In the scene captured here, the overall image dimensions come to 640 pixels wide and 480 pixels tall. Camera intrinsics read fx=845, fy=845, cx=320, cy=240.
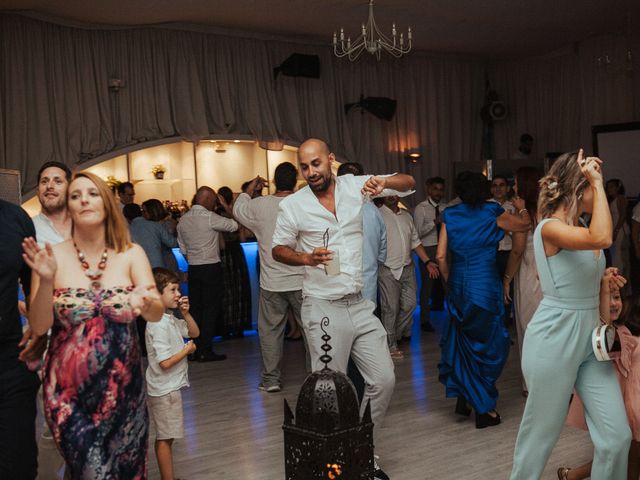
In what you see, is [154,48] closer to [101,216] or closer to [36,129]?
[36,129]

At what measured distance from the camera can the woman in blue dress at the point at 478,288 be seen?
5.17 m

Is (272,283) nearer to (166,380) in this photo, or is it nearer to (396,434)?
(396,434)

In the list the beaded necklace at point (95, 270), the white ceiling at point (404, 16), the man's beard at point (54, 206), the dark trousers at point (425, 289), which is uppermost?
the white ceiling at point (404, 16)

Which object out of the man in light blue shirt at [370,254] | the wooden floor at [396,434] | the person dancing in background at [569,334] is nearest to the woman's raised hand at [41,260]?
the person dancing in background at [569,334]

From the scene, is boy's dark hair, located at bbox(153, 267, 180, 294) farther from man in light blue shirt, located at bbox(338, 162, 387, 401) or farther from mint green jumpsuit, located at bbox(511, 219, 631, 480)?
mint green jumpsuit, located at bbox(511, 219, 631, 480)

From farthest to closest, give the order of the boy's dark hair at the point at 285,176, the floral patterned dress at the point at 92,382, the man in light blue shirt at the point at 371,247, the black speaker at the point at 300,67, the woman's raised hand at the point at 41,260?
1. the black speaker at the point at 300,67
2. the boy's dark hair at the point at 285,176
3. the man in light blue shirt at the point at 371,247
4. the floral patterned dress at the point at 92,382
5. the woman's raised hand at the point at 41,260

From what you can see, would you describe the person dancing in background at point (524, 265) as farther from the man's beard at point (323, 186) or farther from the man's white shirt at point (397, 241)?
the man's white shirt at point (397, 241)

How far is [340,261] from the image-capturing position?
413cm

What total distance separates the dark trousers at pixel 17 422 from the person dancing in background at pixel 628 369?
7.35ft

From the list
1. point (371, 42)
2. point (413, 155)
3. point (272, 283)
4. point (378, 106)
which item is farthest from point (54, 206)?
point (413, 155)

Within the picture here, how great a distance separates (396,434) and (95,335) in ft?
8.89

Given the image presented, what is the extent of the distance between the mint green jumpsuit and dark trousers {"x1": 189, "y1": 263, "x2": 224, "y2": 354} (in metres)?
4.82

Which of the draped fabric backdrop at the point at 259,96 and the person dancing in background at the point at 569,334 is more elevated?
the draped fabric backdrop at the point at 259,96

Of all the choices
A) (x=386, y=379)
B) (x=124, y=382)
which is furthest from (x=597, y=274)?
(x=124, y=382)
